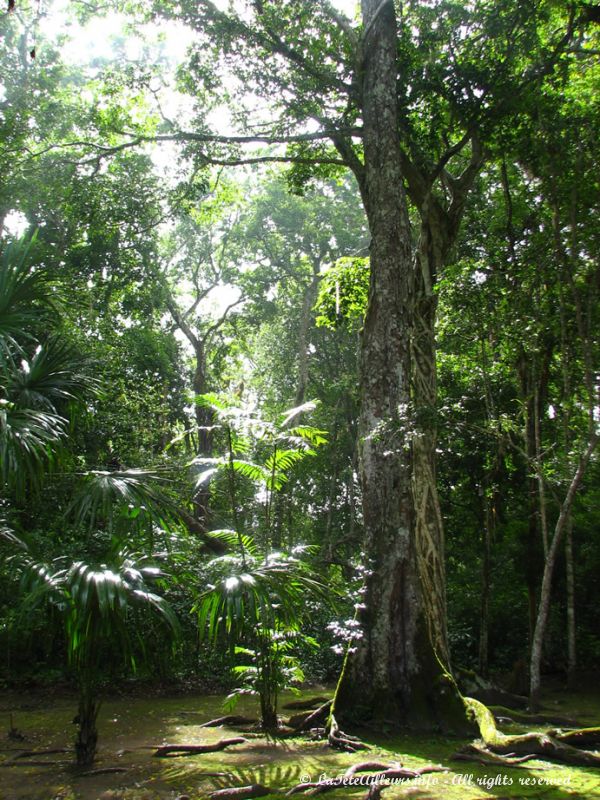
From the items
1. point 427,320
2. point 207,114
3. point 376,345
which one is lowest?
point 376,345

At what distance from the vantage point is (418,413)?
5984 mm

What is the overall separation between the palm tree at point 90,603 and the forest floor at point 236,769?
0.44 meters

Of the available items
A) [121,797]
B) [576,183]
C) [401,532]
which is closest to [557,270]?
[576,183]

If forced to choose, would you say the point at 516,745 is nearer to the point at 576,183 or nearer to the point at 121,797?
the point at 121,797

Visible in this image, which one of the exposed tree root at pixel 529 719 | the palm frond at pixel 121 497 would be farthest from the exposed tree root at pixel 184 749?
the exposed tree root at pixel 529 719

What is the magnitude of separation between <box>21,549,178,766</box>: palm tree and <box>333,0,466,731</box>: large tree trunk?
2369 mm

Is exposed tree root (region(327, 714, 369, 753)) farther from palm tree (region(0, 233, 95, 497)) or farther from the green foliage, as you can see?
the green foliage

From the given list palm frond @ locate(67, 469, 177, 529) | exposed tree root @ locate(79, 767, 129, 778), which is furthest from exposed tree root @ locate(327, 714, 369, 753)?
palm frond @ locate(67, 469, 177, 529)

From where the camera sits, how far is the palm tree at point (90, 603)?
363cm

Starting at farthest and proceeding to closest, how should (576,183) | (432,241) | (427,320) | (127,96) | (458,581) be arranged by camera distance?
(458,581) → (127,96) → (432,241) → (427,320) → (576,183)

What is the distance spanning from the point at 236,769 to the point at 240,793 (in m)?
0.71

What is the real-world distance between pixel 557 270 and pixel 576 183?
938 millimetres

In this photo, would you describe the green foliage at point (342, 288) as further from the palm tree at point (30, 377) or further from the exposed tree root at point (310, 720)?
the exposed tree root at point (310, 720)

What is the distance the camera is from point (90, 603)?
3.84 metres
